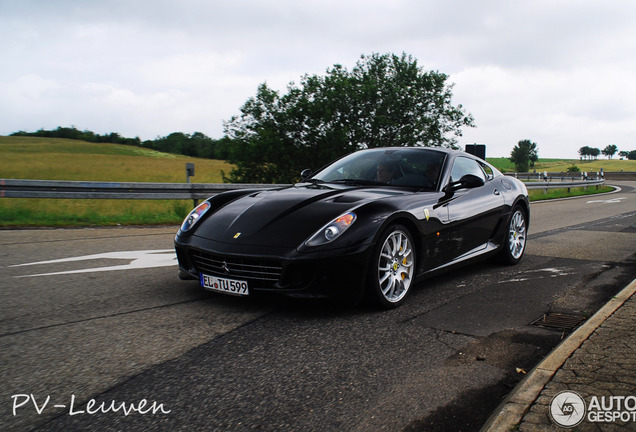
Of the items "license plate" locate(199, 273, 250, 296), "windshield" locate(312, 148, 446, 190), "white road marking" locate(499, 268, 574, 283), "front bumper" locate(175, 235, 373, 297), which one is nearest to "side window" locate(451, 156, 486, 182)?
"windshield" locate(312, 148, 446, 190)

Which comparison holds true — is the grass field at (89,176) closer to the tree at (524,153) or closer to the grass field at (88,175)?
the grass field at (88,175)

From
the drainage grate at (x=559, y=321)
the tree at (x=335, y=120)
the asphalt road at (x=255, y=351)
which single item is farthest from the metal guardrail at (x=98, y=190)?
the tree at (x=335, y=120)

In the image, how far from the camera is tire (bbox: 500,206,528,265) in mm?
6207

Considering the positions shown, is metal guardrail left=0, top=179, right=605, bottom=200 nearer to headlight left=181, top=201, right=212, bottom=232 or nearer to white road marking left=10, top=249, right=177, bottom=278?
white road marking left=10, top=249, right=177, bottom=278

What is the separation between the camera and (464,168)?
18.9ft

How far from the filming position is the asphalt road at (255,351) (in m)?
2.46

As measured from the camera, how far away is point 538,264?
6.52 meters

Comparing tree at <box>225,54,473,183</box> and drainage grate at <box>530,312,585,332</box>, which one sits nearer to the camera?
drainage grate at <box>530,312,585,332</box>

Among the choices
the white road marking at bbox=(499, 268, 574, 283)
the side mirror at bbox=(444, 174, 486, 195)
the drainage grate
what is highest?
the side mirror at bbox=(444, 174, 486, 195)

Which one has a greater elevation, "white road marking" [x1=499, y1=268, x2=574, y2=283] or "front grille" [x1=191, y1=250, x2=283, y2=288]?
"front grille" [x1=191, y1=250, x2=283, y2=288]

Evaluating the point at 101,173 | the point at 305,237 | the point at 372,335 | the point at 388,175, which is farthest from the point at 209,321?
the point at 101,173

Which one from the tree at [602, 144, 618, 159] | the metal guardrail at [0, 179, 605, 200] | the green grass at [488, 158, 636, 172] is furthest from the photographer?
the tree at [602, 144, 618, 159]

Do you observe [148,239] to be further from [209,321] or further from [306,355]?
[306,355]

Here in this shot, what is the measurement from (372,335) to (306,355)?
1.97 feet
